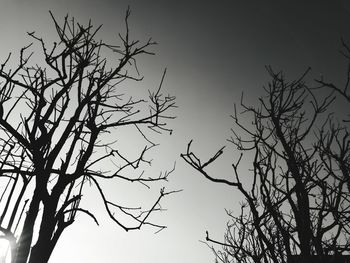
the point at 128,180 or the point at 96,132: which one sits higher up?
the point at 96,132

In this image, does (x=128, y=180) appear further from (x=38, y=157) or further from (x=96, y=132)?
(x=38, y=157)

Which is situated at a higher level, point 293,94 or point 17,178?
point 293,94

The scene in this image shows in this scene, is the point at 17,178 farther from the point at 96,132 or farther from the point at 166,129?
the point at 166,129

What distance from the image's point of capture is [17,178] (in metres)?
3.52

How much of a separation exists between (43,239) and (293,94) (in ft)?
11.8

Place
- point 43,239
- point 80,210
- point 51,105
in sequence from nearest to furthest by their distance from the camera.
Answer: point 43,239
point 51,105
point 80,210

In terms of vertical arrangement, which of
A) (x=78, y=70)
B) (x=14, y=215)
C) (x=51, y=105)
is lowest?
(x=14, y=215)

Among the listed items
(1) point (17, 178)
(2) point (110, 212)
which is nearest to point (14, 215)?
(1) point (17, 178)

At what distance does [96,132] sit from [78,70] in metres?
0.88

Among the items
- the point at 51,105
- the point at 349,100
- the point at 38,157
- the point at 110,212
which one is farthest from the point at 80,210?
the point at 349,100

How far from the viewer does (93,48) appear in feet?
13.4

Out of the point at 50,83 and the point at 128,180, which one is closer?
the point at 50,83

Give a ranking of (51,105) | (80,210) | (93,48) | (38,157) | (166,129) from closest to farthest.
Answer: (38,157) → (51,105) → (80,210) → (93,48) → (166,129)

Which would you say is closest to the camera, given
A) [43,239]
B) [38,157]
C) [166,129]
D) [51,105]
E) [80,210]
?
[43,239]
